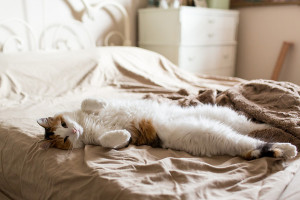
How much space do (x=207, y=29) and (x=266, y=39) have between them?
83 cm

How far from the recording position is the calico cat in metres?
0.89

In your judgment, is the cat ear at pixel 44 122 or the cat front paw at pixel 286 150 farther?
the cat ear at pixel 44 122

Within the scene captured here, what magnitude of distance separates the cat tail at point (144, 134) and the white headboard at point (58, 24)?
1.41 metres

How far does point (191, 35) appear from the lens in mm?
2730

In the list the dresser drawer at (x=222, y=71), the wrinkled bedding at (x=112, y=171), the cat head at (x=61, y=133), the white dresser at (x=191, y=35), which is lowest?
the dresser drawer at (x=222, y=71)

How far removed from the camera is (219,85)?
2000 millimetres

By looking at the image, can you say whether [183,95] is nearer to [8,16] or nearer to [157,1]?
[8,16]

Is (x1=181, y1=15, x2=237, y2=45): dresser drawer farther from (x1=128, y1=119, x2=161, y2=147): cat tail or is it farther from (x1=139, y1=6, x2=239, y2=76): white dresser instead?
(x1=128, y1=119, x2=161, y2=147): cat tail

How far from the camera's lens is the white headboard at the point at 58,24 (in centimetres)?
198

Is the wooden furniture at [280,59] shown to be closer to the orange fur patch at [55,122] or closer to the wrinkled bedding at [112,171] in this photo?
the wrinkled bedding at [112,171]

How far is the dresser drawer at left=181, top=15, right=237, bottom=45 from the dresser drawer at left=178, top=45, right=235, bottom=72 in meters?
0.07

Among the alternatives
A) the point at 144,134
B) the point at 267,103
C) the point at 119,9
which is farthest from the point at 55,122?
the point at 119,9

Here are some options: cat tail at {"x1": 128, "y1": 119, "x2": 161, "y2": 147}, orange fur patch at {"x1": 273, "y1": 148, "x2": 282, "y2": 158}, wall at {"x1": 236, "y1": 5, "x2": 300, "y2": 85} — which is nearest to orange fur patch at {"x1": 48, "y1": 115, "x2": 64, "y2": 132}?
cat tail at {"x1": 128, "y1": 119, "x2": 161, "y2": 147}

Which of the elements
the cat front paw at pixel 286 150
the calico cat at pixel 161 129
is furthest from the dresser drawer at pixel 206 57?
the cat front paw at pixel 286 150
